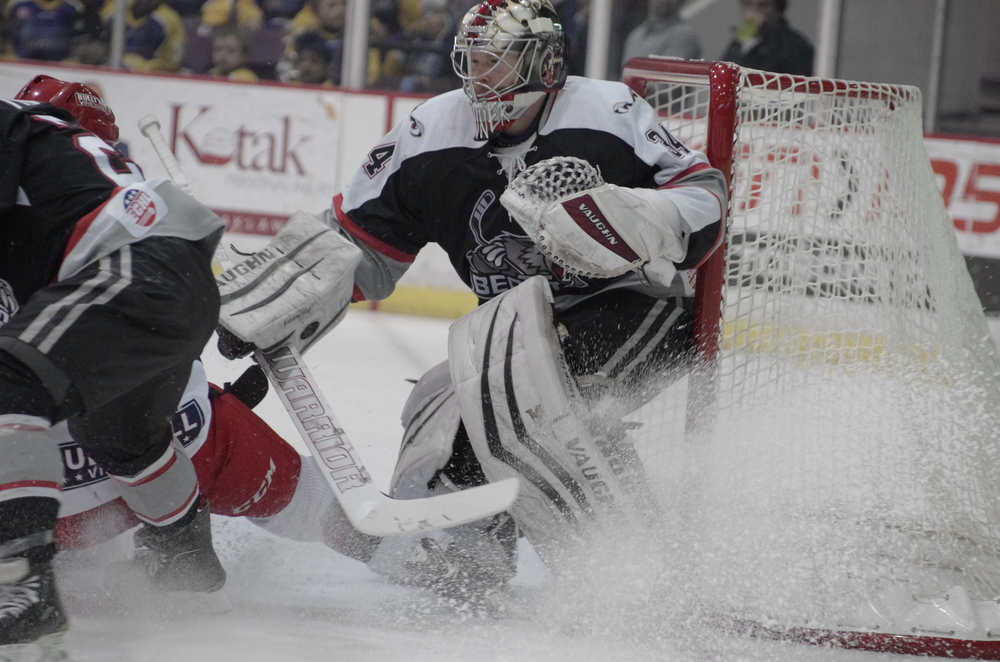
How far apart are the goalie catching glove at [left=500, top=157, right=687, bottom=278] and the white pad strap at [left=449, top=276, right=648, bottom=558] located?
148 mm

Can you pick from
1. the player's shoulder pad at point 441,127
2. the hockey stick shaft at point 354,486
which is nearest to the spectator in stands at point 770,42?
the player's shoulder pad at point 441,127

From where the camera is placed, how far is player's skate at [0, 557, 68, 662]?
1.26 meters

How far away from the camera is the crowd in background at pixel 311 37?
443 centimetres

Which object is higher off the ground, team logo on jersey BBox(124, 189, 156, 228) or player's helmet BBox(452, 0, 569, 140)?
player's helmet BBox(452, 0, 569, 140)

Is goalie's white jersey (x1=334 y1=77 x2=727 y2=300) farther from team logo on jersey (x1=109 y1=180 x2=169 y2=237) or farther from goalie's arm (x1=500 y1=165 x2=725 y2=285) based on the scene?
team logo on jersey (x1=109 y1=180 x2=169 y2=237)

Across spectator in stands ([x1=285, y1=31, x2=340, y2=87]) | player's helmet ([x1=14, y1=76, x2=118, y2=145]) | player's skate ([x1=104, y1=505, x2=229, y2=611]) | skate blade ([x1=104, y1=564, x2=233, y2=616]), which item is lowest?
skate blade ([x1=104, y1=564, x2=233, y2=616])

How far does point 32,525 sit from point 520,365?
756mm

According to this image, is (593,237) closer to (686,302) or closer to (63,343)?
(686,302)

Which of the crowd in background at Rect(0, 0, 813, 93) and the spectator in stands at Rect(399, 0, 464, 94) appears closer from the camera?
the crowd in background at Rect(0, 0, 813, 93)

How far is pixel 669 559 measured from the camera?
1.71 m

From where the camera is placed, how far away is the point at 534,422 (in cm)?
166

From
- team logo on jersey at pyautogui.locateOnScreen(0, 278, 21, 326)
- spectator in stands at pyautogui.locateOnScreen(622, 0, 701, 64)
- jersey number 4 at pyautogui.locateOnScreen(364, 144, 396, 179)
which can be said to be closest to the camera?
team logo on jersey at pyautogui.locateOnScreen(0, 278, 21, 326)

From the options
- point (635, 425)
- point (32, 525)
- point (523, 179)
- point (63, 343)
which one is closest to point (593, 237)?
point (523, 179)

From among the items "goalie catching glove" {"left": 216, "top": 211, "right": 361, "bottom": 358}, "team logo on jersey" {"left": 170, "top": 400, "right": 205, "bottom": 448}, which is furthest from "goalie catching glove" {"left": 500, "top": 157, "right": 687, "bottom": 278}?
"team logo on jersey" {"left": 170, "top": 400, "right": 205, "bottom": 448}
